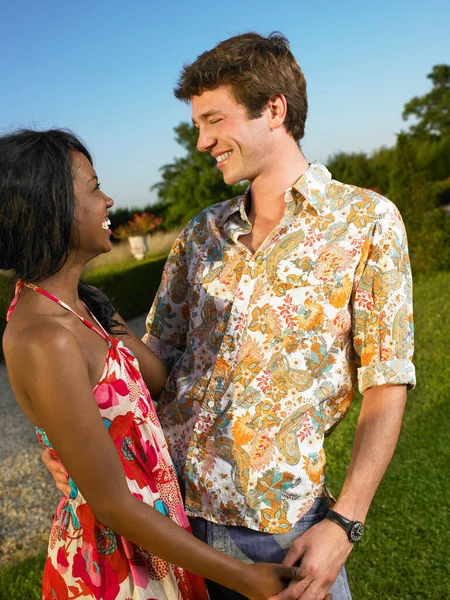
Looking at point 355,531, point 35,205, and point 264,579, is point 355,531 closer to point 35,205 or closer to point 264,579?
point 264,579

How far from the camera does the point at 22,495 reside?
580 centimetres

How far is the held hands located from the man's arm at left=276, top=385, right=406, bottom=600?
0.09 feet

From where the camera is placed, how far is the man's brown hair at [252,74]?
2.21m

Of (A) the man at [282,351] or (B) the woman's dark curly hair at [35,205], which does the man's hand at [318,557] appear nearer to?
(A) the man at [282,351]

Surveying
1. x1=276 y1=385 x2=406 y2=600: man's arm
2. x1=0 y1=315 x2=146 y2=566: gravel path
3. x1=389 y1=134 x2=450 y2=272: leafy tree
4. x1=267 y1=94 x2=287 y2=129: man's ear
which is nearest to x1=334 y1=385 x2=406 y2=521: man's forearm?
x1=276 y1=385 x2=406 y2=600: man's arm

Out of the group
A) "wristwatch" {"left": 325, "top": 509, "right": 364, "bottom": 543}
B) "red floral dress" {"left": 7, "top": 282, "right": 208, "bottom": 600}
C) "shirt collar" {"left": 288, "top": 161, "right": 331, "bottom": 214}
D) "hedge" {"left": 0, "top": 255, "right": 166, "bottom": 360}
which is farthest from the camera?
"hedge" {"left": 0, "top": 255, "right": 166, "bottom": 360}

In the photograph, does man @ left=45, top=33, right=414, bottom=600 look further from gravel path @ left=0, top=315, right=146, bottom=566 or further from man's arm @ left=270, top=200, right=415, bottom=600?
gravel path @ left=0, top=315, right=146, bottom=566

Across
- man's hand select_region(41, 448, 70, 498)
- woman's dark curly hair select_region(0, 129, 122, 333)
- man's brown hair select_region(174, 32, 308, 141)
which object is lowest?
man's hand select_region(41, 448, 70, 498)

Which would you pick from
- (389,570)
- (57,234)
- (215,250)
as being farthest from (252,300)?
(389,570)

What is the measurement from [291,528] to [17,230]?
1083 millimetres

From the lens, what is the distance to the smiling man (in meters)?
1.87

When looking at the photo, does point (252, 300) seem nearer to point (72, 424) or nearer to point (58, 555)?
point (72, 424)

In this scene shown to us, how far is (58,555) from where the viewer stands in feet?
5.76

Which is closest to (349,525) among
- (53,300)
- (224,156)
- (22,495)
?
(53,300)
